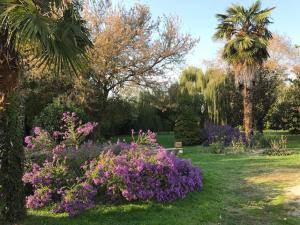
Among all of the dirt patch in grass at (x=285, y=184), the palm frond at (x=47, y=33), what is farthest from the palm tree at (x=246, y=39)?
the palm frond at (x=47, y=33)

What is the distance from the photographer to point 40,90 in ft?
75.0

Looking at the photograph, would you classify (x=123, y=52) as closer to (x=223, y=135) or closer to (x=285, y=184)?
(x=223, y=135)

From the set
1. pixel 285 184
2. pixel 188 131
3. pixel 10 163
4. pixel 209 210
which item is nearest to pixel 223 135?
pixel 188 131

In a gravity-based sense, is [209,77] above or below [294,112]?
above

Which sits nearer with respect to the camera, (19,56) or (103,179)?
(19,56)

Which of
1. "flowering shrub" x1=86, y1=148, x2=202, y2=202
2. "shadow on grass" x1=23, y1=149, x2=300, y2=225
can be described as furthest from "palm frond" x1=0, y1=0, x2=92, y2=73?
"shadow on grass" x1=23, y1=149, x2=300, y2=225

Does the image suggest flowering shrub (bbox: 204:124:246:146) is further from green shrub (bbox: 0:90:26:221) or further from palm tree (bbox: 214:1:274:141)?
green shrub (bbox: 0:90:26:221)

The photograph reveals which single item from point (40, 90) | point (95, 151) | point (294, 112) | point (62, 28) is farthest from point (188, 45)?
point (62, 28)

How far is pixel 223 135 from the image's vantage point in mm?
22047

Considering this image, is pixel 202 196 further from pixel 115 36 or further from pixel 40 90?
pixel 40 90

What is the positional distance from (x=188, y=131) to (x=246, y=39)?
6584 millimetres

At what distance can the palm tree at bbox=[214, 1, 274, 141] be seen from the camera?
20812 mm

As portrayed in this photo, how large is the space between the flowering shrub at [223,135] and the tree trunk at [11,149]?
1537cm

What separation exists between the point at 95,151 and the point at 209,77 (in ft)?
80.8
